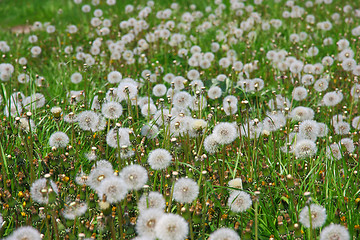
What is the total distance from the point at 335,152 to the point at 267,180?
64cm

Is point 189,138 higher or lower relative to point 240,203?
higher

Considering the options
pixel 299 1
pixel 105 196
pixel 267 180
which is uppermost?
pixel 299 1

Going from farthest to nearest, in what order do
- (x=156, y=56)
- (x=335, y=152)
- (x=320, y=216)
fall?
(x=156, y=56) → (x=335, y=152) → (x=320, y=216)

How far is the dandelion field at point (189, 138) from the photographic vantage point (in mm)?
2215

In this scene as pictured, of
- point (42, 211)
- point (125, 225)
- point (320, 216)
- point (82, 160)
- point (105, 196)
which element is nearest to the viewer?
point (105, 196)

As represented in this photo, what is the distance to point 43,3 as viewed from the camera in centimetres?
1066

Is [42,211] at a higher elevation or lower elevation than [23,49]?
lower

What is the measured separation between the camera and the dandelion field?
2.21 m

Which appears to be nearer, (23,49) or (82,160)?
(82,160)

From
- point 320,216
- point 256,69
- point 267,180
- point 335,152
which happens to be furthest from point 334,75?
point 320,216

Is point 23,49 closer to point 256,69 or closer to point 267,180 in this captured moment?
point 256,69

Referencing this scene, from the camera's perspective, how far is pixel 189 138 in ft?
10.5

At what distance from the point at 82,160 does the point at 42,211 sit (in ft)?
2.97

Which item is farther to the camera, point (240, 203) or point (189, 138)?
point (189, 138)
